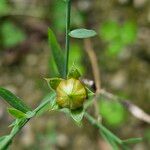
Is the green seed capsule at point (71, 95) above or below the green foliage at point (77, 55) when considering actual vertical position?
above

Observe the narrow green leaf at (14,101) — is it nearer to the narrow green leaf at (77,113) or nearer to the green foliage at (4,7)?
the narrow green leaf at (77,113)

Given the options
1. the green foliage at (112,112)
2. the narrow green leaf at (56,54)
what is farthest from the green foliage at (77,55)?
the narrow green leaf at (56,54)

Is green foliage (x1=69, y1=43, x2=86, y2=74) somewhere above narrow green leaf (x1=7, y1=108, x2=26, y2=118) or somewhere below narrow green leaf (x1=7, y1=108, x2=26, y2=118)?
below

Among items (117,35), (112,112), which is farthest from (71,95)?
(117,35)

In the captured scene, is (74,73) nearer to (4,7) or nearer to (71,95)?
(71,95)

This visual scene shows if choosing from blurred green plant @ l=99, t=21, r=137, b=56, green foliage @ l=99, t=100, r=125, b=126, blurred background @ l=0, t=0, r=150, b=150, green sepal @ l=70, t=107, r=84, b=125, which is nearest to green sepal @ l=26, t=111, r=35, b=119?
green sepal @ l=70, t=107, r=84, b=125

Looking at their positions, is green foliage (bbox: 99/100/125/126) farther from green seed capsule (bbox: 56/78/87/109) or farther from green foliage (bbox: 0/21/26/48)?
green seed capsule (bbox: 56/78/87/109)
